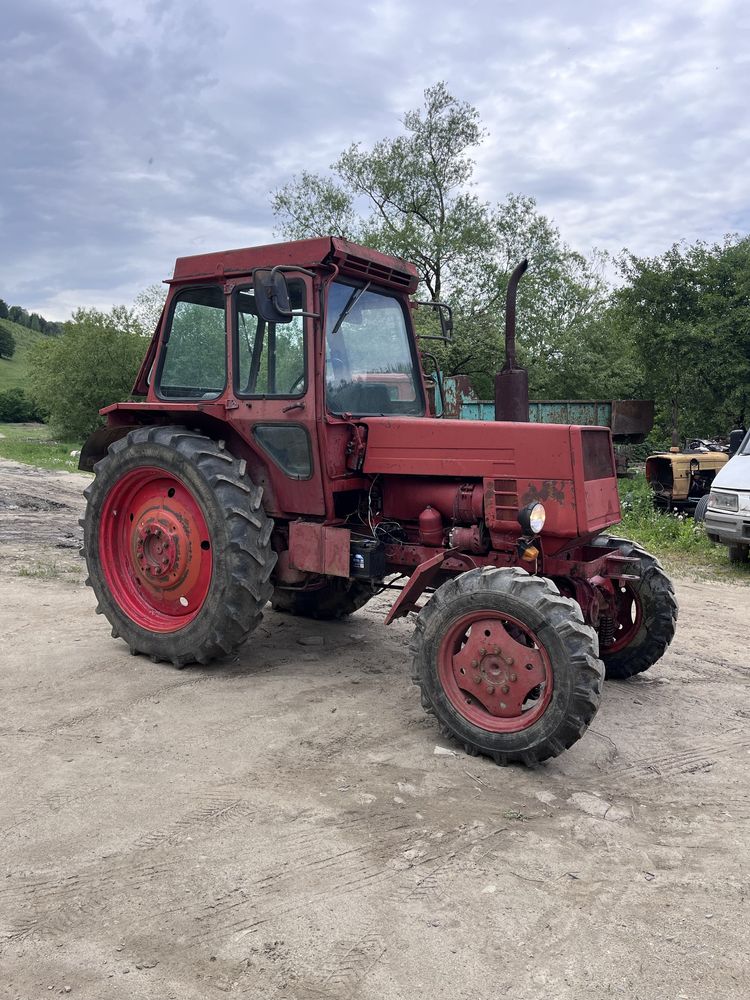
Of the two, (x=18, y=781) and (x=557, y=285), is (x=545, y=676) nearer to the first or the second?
(x=18, y=781)

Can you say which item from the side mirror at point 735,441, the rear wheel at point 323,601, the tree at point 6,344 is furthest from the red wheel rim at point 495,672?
the tree at point 6,344

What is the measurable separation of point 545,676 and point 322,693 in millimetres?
1509

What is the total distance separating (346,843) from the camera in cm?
309

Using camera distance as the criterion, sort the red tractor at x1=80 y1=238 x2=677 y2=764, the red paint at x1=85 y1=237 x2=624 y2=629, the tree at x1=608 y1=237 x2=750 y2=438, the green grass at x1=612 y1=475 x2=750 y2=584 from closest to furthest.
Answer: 1. the red tractor at x1=80 y1=238 x2=677 y2=764
2. the red paint at x1=85 y1=237 x2=624 y2=629
3. the green grass at x1=612 y1=475 x2=750 y2=584
4. the tree at x1=608 y1=237 x2=750 y2=438

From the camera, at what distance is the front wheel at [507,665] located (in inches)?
143

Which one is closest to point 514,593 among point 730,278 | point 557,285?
point 730,278

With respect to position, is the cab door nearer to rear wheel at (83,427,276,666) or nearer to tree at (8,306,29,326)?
rear wheel at (83,427,276,666)

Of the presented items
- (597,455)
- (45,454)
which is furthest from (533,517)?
(45,454)

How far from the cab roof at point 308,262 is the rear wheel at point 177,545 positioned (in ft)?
3.49

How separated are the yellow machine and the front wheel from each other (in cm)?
955

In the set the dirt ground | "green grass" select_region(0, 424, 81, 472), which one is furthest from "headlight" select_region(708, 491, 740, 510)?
"green grass" select_region(0, 424, 81, 472)

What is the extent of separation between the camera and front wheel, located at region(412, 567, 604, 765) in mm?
3641

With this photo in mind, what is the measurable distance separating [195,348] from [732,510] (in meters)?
6.59

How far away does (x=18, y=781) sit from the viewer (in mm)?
3527
